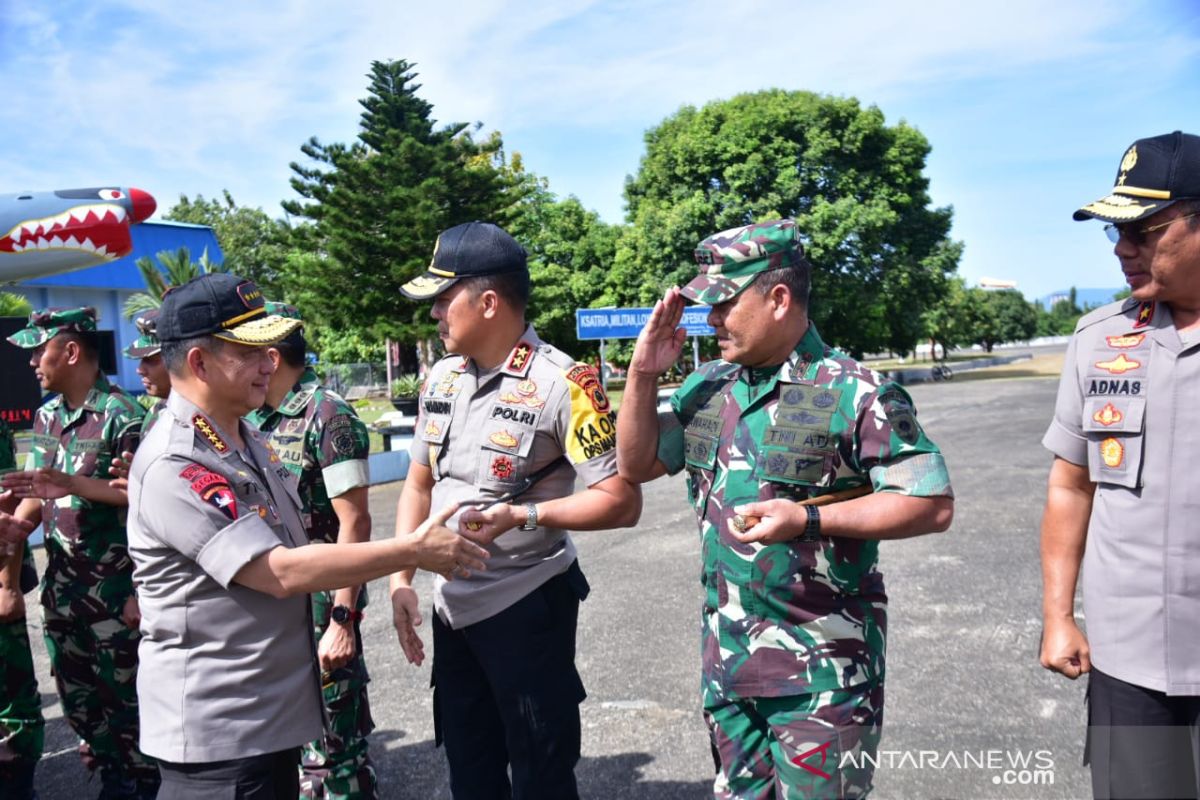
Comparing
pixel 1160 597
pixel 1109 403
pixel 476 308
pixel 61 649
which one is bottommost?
pixel 61 649

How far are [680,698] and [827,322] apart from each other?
28.6m

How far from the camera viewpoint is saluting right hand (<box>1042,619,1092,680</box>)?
2230 millimetres

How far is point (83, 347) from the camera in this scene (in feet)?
13.0

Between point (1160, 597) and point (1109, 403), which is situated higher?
point (1109, 403)

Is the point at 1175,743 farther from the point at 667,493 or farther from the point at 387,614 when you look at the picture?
the point at 667,493

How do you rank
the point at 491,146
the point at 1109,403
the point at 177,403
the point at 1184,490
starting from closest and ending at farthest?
the point at 1184,490, the point at 1109,403, the point at 177,403, the point at 491,146

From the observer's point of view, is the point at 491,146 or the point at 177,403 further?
the point at 491,146

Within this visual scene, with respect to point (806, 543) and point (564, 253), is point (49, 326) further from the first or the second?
point (564, 253)

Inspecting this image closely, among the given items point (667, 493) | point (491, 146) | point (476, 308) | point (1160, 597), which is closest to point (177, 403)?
point (476, 308)

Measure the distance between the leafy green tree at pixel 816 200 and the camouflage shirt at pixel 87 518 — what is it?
83.8 ft

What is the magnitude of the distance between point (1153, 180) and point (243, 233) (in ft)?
166

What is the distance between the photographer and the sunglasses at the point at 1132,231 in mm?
2062

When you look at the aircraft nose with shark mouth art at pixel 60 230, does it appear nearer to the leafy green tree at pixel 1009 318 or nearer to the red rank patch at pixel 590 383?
the red rank patch at pixel 590 383

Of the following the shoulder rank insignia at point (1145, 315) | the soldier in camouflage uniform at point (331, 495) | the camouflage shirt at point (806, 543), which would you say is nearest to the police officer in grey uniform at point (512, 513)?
the camouflage shirt at point (806, 543)
